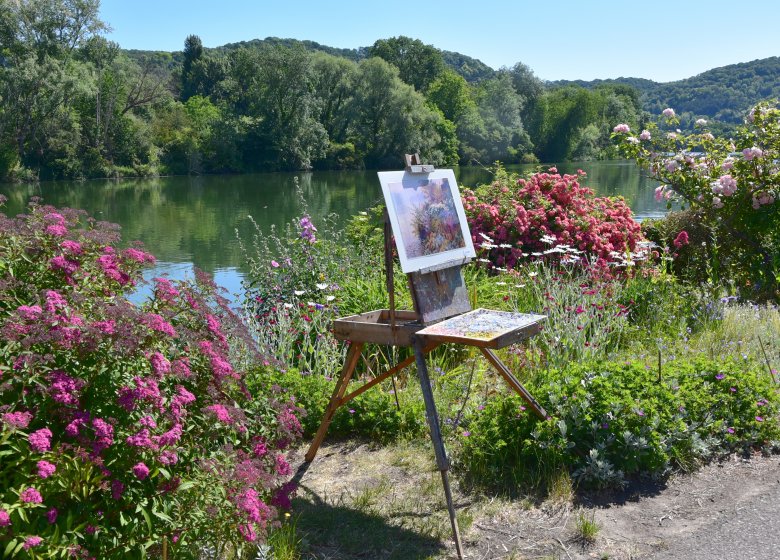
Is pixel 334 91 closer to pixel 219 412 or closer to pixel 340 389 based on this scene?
pixel 340 389

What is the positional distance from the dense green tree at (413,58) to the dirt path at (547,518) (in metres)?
80.9

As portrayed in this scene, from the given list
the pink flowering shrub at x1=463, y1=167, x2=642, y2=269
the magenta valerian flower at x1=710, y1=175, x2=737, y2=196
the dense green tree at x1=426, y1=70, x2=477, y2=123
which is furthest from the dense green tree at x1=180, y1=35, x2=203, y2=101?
the magenta valerian flower at x1=710, y1=175, x2=737, y2=196

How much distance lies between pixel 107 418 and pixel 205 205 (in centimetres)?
2722

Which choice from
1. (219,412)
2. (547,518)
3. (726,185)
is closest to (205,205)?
(726,185)

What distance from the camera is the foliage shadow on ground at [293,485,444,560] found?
307 centimetres

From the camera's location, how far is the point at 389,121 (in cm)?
5269

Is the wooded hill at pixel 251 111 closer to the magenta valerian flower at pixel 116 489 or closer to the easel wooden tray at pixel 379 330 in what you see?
the easel wooden tray at pixel 379 330

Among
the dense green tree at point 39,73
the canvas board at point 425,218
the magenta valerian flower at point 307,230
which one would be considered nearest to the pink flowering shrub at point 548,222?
the magenta valerian flower at point 307,230

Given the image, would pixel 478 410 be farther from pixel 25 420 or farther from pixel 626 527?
pixel 25 420

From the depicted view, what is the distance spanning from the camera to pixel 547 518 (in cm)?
333

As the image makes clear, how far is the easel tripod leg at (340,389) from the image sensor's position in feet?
12.3

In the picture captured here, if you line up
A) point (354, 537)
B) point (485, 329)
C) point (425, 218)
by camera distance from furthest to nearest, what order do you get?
point (425, 218), point (485, 329), point (354, 537)

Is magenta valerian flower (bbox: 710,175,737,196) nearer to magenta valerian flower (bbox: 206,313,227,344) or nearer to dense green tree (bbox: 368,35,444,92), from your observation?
magenta valerian flower (bbox: 206,313,227,344)

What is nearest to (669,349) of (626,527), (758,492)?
(758,492)
